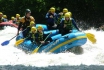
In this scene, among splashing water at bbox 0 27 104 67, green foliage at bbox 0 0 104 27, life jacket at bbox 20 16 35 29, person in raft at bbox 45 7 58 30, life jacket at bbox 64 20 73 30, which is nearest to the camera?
splashing water at bbox 0 27 104 67

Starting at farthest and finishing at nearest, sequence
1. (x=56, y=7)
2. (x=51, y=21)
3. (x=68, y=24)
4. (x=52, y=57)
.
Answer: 1. (x=56, y=7)
2. (x=51, y=21)
3. (x=68, y=24)
4. (x=52, y=57)

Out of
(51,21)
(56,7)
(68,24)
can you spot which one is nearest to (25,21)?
(51,21)

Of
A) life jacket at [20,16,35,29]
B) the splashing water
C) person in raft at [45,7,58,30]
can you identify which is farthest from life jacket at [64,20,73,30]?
person in raft at [45,7,58,30]

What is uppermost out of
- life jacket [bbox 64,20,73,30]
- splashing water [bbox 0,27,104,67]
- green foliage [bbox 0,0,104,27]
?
green foliage [bbox 0,0,104,27]

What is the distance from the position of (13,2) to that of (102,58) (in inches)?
674

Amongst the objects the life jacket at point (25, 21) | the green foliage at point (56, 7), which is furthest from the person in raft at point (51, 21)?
the green foliage at point (56, 7)

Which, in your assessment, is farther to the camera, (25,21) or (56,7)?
(56,7)

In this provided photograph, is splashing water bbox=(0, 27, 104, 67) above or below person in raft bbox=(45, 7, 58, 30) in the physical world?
below

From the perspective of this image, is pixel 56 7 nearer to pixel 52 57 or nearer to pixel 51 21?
pixel 51 21

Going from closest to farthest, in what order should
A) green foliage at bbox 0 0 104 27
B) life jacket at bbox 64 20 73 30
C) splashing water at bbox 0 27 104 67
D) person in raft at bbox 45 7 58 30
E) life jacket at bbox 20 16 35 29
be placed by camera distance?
splashing water at bbox 0 27 104 67, life jacket at bbox 64 20 73 30, life jacket at bbox 20 16 35 29, person in raft at bbox 45 7 58 30, green foliage at bbox 0 0 104 27

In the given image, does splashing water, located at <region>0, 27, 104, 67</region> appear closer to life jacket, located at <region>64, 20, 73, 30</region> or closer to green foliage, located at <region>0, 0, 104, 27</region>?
life jacket, located at <region>64, 20, 73, 30</region>

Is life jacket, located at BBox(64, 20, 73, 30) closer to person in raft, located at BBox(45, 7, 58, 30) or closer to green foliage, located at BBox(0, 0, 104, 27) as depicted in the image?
person in raft, located at BBox(45, 7, 58, 30)

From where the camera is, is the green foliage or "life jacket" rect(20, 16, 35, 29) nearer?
"life jacket" rect(20, 16, 35, 29)

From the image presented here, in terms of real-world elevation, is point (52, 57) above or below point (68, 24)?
below
